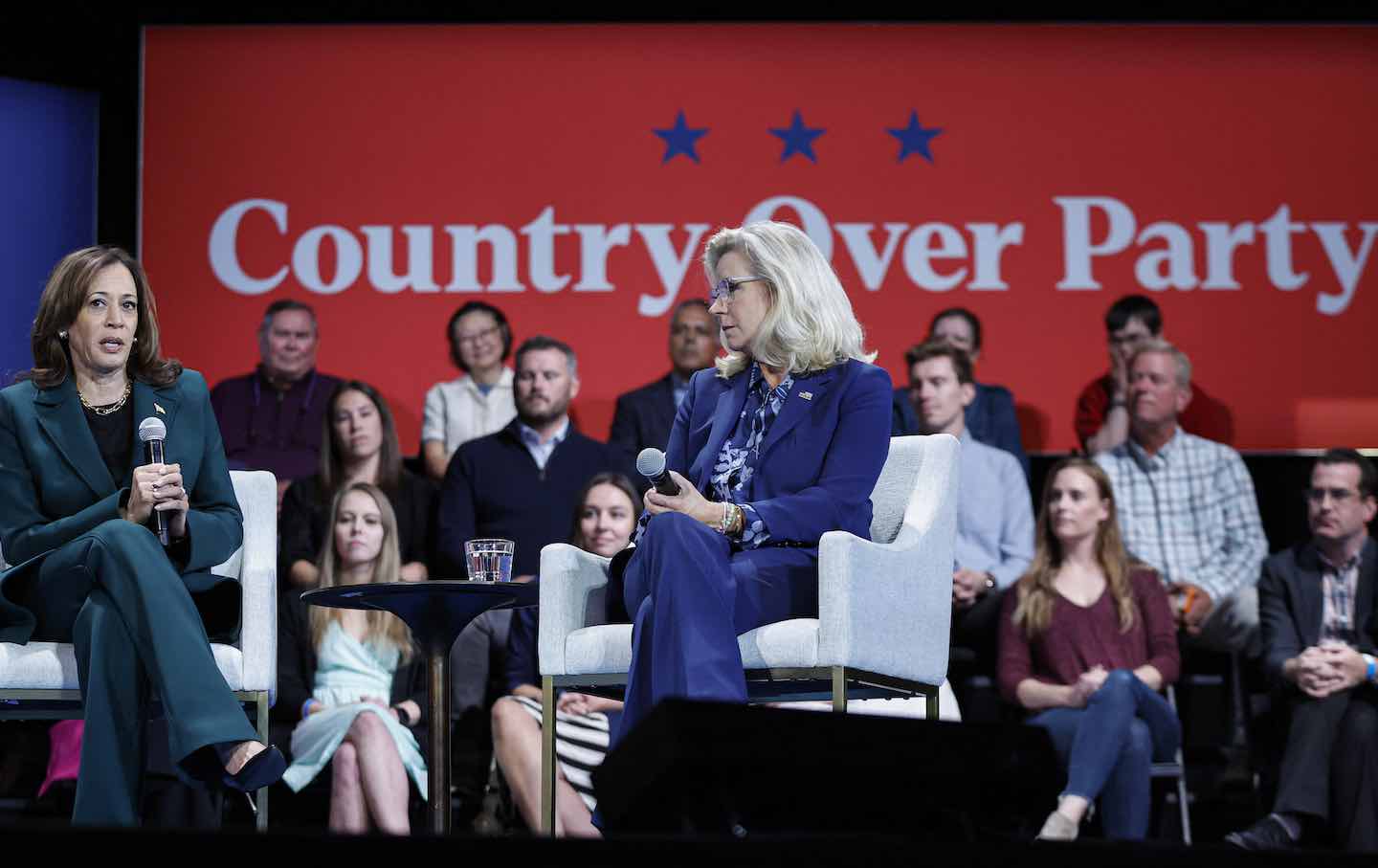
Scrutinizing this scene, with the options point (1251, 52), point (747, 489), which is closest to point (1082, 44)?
point (1251, 52)

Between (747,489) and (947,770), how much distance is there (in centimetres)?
151

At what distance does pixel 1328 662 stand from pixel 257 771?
323 centimetres

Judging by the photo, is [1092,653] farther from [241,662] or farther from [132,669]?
[132,669]

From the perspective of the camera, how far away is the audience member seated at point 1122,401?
21.5ft

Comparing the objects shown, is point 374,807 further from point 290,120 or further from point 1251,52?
point 1251,52

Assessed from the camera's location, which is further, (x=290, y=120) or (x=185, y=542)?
(x=290, y=120)

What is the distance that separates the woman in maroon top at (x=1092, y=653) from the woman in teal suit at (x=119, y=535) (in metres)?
2.38

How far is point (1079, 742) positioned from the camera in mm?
4883

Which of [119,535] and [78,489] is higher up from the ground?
[78,489]

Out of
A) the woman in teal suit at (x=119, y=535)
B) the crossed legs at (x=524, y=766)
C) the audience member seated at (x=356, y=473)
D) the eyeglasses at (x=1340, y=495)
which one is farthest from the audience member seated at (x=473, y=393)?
the eyeglasses at (x=1340, y=495)

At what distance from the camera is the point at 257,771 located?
3.29 m

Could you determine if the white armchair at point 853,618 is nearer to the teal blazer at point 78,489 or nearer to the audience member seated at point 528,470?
the teal blazer at point 78,489

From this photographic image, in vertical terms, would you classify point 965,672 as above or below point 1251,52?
below

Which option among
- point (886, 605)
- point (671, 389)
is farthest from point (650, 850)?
point (671, 389)
